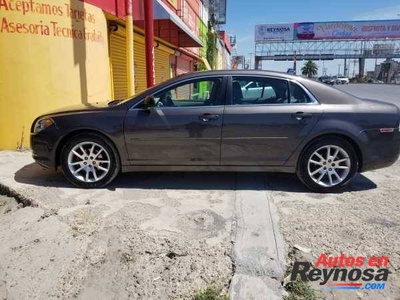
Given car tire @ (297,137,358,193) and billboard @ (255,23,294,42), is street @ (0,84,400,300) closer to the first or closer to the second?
car tire @ (297,137,358,193)

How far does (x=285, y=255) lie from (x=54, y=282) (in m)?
1.93

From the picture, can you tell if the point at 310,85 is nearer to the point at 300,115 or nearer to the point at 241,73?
the point at 300,115

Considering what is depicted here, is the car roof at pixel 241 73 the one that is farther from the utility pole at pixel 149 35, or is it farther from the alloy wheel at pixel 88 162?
the utility pole at pixel 149 35

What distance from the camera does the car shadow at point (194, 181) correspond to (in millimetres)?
4918

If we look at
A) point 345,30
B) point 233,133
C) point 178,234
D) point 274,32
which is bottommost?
point 178,234

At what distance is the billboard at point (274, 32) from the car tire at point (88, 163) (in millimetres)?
71581

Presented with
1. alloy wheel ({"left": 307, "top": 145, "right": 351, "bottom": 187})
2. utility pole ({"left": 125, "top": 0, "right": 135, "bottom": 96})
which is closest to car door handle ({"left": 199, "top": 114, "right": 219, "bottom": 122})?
alloy wheel ({"left": 307, "top": 145, "right": 351, "bottom": 187})

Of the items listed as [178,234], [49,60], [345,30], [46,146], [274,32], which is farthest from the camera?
[274,32]

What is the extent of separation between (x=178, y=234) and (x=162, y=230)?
0.60 feet

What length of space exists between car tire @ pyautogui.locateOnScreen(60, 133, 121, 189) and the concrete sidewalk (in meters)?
0.15

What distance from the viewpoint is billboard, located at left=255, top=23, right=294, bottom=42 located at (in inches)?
2788

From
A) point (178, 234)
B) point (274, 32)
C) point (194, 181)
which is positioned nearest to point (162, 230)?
point (178, 234)

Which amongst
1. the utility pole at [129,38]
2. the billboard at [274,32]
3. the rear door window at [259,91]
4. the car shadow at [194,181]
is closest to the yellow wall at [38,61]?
the utility pole at [129,38]

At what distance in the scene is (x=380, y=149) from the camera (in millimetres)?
4621
